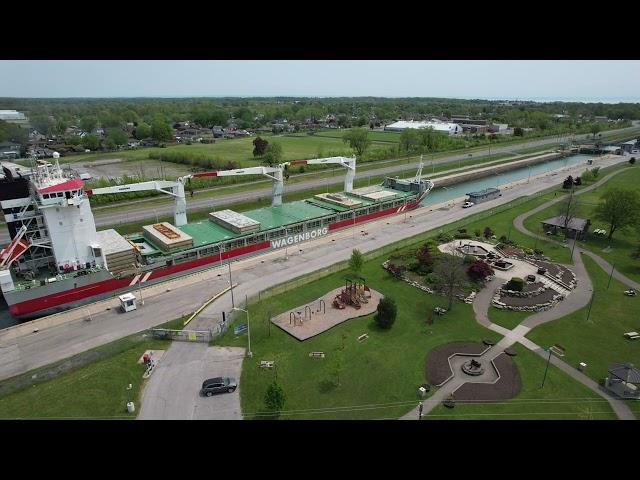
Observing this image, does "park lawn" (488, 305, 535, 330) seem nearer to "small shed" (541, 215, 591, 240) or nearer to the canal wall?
"small shed" (541, 215, 591, 240)

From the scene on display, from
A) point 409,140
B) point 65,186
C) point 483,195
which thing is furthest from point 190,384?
point 409,140

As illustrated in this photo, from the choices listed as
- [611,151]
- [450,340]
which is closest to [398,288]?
[450,340]

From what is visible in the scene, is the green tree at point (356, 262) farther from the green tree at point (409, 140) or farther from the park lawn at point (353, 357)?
the green tree at point (409, 140)

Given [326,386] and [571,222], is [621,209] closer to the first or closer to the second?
[571,222]

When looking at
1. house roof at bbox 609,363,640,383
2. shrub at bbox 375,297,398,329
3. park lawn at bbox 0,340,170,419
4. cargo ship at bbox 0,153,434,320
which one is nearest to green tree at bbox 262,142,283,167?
cargo ship at bbox 0,153,434,320

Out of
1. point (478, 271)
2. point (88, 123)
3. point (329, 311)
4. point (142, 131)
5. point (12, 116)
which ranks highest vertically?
point (12, 116)
